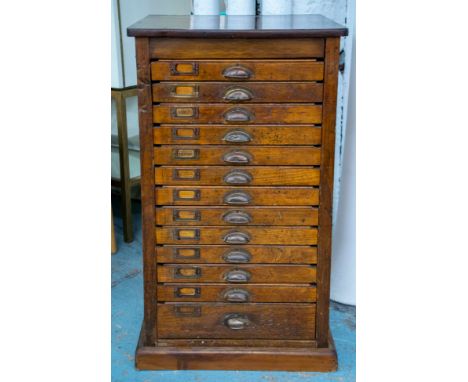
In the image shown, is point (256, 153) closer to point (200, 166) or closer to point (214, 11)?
point (200, 166)

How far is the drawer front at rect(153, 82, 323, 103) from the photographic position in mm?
1845

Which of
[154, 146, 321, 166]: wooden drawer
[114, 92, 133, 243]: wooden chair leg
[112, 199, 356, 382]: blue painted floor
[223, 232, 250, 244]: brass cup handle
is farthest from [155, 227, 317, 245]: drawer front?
[114, 92, 133, 243]: wooden chair leg

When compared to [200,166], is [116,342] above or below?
below

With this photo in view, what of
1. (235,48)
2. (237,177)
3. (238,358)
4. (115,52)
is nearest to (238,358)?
(238,358)

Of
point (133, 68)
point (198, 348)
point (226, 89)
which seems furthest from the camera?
point (133, 68)

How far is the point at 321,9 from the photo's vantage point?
7.72 ft

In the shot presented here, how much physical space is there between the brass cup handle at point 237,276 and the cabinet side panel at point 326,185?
0.84ft

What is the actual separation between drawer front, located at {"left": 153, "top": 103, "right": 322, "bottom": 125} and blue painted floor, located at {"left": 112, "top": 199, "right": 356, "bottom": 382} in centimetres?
92

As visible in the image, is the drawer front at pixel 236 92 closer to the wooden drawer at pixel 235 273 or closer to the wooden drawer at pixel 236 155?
the wooden drawer at pixel 236 155

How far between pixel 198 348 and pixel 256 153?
2.48 ft

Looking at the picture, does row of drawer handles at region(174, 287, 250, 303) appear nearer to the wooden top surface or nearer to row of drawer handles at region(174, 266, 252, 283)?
row of drawer handles at region(174, 266, 252, 283)

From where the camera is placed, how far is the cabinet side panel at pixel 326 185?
1.82 meters

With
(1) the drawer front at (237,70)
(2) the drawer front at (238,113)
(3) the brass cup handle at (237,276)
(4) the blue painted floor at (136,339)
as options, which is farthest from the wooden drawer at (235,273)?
(1) the drawer front at (237,70)

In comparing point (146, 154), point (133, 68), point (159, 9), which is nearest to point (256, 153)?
point (146, 154)
